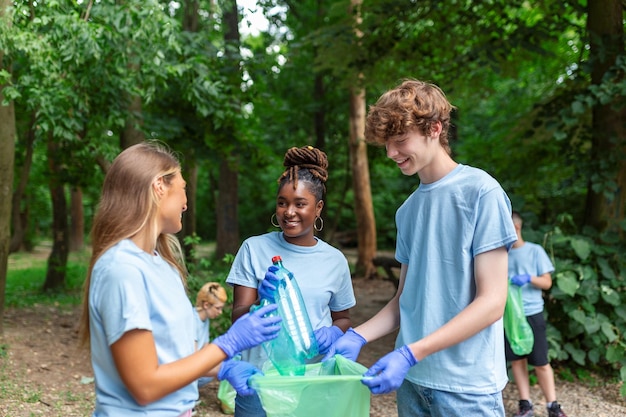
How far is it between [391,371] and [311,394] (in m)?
0.31

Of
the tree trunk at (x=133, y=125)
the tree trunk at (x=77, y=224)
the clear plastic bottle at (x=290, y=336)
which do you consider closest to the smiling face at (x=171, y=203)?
the clear plastic bottle at (x=290, y=336)

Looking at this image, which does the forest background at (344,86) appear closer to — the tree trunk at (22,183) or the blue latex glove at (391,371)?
the tree trunk at (22,183)

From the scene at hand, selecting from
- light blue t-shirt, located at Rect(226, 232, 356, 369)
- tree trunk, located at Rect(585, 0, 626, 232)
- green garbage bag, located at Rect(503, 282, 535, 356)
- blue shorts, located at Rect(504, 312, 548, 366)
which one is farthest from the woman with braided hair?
tree trunk, located at Rect(585, 0, 626, 232)

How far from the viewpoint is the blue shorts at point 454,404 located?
1.97 metres

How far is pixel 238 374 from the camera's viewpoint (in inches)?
83.8

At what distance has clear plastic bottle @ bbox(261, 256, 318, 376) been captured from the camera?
7.23 ft

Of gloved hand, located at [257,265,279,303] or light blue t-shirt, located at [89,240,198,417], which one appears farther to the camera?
gloved hand, located at [257,265,279,303]

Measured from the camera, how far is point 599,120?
5930 millimetres

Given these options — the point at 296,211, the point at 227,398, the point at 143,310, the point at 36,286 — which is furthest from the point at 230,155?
the point at 143,310

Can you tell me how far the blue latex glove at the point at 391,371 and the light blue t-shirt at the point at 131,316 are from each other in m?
0.55

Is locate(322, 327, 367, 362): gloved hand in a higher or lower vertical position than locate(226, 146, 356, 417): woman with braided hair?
lower

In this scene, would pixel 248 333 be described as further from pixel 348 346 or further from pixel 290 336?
pixel 348 346

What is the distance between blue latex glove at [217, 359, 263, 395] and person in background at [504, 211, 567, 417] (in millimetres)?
3102

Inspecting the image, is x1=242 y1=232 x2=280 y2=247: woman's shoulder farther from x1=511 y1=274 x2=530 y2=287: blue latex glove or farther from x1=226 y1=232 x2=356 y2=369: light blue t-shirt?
x1=511 y1=274 x2=530 y2=287: blue latex glove
